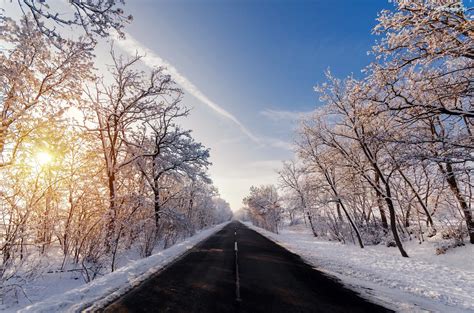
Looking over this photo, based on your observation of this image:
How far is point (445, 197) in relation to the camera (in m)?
13.6

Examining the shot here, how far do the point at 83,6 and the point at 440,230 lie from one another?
19.4 metres

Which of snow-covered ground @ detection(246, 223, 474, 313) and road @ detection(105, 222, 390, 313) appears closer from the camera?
road @ detection(105, 222, 390, 313)

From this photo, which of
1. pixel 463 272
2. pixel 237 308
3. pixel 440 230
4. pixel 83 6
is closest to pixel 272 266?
pixel 237 308

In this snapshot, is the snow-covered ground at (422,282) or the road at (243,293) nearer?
the road at (243,293)

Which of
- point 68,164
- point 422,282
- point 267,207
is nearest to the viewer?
point 422,282

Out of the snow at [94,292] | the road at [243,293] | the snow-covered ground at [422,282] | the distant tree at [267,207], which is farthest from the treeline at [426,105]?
the distant tree at [267,207]

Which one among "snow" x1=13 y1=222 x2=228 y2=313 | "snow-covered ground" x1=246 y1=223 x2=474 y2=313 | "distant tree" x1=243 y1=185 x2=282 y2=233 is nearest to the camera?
"snow" x1=13 y1=222 x2=228 y2=313

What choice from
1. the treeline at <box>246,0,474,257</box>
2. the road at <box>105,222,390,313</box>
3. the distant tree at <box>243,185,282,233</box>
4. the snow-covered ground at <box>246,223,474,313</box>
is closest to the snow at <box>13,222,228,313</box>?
the road at <box>105,222,390,313</box>

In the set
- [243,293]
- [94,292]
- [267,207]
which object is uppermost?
[267,207]

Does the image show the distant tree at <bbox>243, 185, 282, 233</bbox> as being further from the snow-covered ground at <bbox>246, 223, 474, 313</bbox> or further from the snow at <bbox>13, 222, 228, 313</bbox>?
the snow at <bbox>13, 222, 228, 313</bbox>

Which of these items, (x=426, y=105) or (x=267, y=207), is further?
(x=267, y=207)

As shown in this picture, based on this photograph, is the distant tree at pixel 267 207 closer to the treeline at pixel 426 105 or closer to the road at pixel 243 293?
the treeline at pixel 426 105

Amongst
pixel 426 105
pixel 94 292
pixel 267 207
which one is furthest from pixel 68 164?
pixel 267 207

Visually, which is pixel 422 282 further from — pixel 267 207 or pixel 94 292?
pixel 267 207
